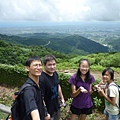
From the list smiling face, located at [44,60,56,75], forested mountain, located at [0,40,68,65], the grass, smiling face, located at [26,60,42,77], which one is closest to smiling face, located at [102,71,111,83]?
smiling face, located at [44,60,56,75]

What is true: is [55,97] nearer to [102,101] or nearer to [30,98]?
[30,98]

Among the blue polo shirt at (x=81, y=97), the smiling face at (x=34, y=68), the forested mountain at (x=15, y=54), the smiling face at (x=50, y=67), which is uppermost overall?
the smiling face at (x=34, y=68)

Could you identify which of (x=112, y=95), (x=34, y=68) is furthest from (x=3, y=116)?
(x=112, y=95)

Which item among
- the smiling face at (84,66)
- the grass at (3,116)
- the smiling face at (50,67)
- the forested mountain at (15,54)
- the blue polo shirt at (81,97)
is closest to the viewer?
the smiling face at (50,67)

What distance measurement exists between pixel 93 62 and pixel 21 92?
12.4 meters

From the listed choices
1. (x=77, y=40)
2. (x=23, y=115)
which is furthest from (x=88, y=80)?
(x=77, y=40)

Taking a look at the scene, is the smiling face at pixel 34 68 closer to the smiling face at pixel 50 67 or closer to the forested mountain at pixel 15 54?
the smiling face at pixel 50 67

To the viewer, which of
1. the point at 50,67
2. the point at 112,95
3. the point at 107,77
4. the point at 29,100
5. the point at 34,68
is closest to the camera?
the point at 29,100

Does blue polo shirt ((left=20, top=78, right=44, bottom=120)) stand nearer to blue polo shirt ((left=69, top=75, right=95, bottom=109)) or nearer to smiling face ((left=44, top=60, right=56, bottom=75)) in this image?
smiling face ((left=44, top=60, right=56, bottom=75))

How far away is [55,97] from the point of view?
3043 mm

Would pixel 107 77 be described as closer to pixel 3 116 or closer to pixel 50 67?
pixel 50 67

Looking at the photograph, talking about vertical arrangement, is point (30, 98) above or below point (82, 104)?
above

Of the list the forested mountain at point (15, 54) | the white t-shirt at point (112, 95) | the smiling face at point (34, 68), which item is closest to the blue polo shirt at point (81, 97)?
the white t-shirt at point (112, 95)

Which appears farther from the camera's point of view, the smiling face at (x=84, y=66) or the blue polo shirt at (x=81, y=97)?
the blue polo shirt at (x=81, y=97)
